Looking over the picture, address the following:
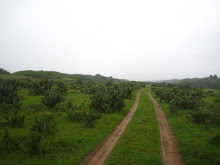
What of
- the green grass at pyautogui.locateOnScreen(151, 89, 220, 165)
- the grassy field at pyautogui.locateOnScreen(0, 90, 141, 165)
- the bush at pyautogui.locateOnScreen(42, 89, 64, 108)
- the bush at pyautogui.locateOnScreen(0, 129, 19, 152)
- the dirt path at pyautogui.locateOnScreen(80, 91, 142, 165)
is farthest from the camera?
the bush at pyautogui.locateOnScreen(42, 89, 64, 108)

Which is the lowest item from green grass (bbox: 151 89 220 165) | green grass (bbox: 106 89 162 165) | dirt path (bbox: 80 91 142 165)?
dirt path (bbox: 80 91 142 165)

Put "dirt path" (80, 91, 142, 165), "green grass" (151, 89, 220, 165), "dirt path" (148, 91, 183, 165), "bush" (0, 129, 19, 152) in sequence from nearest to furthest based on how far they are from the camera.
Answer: "green grass" (151, 89, 220, 165)
"dirt path" (148, 91, 183, 165)
"dirt path" (80, 91, 142, 165)
"bush" (0, 129, 19, 152)

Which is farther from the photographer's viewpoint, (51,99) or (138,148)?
(51,99)

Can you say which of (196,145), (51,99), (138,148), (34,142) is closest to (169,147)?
(196,145)

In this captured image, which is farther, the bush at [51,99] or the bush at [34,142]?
the bush at [51,99]

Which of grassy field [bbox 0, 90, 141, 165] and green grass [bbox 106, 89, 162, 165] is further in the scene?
green grass [bbox 106, 89, 162, 165]

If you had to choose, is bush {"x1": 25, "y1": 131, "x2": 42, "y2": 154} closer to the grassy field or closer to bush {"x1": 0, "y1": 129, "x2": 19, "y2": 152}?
the grassy field

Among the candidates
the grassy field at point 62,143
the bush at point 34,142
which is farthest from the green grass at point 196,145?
the bush at point 34,142

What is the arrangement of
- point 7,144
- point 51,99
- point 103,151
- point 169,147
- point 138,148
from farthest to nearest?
point 51,99 < point 169,147 < point 138,148 < point 103,151 < point 7,144

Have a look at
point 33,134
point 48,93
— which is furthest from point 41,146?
point 48,93

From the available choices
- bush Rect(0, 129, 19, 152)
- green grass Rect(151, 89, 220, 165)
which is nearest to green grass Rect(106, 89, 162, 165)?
green grass Rect(151, 89, 220, 165)

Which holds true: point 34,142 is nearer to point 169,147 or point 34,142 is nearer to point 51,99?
point 169,147

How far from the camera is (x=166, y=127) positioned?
46.1 ft

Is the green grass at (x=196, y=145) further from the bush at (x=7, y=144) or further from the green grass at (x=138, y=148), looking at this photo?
the bush at (x=7, y=144)
